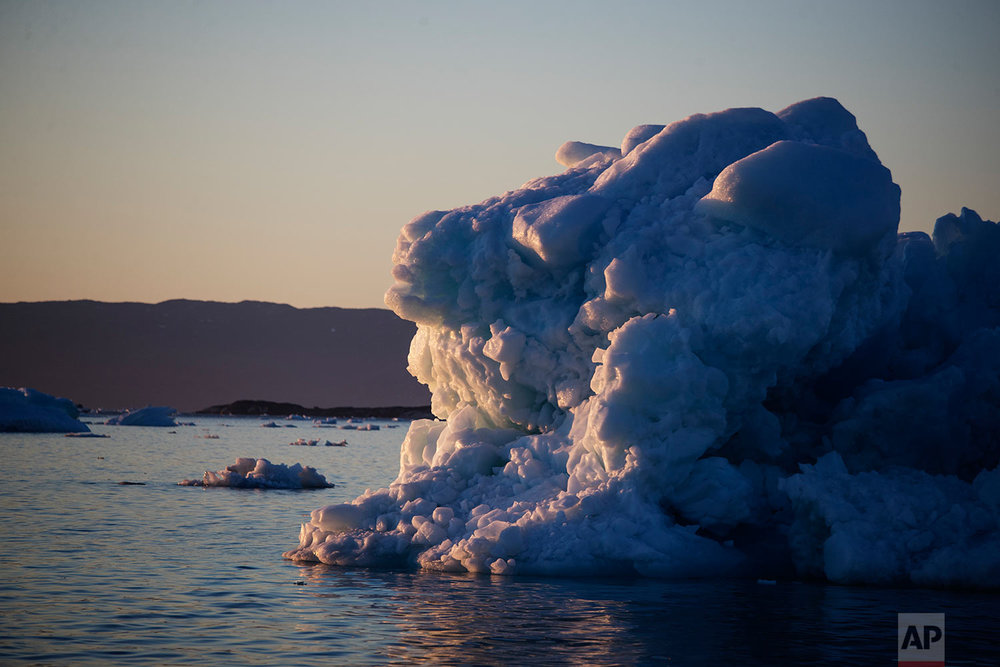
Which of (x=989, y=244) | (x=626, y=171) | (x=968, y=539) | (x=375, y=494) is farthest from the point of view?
(x=989, y=244)

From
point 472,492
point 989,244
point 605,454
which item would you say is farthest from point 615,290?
point 989,244

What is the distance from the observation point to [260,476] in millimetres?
28438

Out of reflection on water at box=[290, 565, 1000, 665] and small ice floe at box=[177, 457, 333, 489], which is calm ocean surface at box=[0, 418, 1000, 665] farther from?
small ice floe at box=[177, 457, 333, 489]

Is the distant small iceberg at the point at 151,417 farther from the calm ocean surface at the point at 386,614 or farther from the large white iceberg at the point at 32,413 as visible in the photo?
the calm ocean surface at the point at 386,614

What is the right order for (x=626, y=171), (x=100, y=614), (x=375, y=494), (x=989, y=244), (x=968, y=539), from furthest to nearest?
(x=989, y=244) < (x=626, y=171) < (x=375, y=494) < (x=968, y=539) < (x=100, y=614)

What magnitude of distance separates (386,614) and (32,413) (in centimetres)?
5014

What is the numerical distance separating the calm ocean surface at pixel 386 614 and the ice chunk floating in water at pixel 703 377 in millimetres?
644

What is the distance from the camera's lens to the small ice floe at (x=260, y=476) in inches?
1112

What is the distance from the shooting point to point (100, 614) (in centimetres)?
1168

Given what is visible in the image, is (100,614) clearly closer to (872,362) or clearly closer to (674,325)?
(674,325)

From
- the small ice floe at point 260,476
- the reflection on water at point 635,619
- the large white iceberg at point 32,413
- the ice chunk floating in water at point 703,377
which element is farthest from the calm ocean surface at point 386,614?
the large white iceberg at point 32,413

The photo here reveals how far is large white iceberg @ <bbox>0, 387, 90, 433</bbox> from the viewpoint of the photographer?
5509cm

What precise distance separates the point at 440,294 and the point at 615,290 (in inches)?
124

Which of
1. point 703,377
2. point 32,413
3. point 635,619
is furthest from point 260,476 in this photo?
point 32,413
